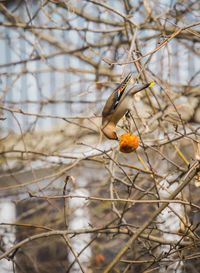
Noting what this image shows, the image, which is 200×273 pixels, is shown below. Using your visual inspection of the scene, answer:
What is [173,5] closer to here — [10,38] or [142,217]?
[10,38]

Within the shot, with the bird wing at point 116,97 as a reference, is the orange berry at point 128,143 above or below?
below

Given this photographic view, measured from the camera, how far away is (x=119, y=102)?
0.79 metres

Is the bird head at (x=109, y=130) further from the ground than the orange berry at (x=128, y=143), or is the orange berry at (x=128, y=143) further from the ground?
the bird head at (x=109, y=130)

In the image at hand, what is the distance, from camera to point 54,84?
2.21m

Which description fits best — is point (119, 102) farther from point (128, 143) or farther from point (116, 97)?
point (128, 143)

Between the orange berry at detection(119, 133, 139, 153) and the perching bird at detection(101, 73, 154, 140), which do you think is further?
the orange berry at detection(119, 133, 139, 153)

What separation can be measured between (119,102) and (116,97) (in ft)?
0.06

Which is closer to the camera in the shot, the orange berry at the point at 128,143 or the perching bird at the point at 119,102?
the perching bird at the point at 119,102

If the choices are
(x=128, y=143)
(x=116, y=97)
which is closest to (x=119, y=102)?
(x=116, y=97)

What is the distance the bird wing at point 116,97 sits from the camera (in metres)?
0.79

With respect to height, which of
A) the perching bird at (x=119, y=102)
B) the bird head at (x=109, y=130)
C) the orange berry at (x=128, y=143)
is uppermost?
the perching bird at (x=119, y=102)

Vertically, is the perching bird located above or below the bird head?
above

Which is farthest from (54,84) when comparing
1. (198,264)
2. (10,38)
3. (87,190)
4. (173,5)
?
(198,264)

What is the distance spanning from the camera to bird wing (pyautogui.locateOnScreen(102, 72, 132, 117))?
786mm
